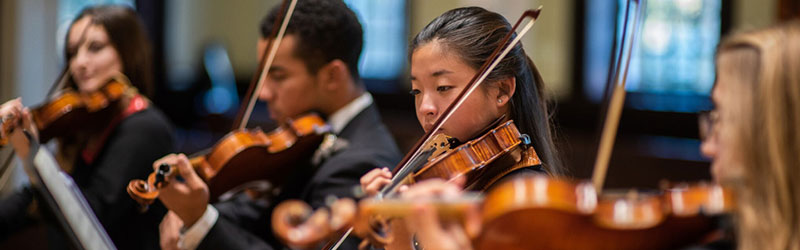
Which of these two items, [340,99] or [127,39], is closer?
[340,99]

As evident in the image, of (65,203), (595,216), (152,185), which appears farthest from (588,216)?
(65,203)

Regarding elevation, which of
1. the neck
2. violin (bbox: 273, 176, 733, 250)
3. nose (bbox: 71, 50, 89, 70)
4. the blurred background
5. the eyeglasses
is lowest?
the blurred background

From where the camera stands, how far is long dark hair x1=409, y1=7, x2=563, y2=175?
1560mm

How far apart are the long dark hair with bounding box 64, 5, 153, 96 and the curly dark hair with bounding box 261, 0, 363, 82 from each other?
29.0 inches

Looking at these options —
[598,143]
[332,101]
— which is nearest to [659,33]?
[332,101]

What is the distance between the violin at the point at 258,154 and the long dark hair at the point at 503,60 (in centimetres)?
56

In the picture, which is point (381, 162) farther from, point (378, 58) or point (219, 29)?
point (219, 29)

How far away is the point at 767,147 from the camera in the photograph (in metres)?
1.02

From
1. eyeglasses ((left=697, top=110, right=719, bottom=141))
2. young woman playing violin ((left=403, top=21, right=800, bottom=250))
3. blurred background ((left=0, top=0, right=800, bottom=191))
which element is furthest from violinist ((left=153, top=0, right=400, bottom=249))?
blurred background ((left=0, top=0, right=800, bottom=191))

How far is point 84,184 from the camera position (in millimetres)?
2469

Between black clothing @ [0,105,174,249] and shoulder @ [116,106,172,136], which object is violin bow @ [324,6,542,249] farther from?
shoulder @ [116,106,172,136]

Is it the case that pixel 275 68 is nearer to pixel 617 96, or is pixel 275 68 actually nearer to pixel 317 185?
pixel 317 185

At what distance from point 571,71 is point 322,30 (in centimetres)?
332

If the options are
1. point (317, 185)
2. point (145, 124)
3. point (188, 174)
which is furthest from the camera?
point (145, 124)
